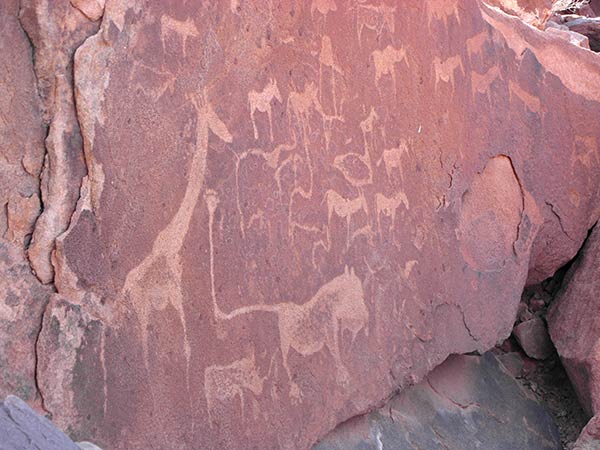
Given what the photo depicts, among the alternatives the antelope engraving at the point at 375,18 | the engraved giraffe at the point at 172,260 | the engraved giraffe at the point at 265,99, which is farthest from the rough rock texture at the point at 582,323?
the engraved giraffe at the point at 172,260

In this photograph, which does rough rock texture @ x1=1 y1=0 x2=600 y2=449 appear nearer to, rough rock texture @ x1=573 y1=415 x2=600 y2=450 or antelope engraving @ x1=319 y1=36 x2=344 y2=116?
antelope engraving @ x1=319 y1=36 x2=344 y2=116

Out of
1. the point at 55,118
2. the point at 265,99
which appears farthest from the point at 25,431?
the point at 265,99

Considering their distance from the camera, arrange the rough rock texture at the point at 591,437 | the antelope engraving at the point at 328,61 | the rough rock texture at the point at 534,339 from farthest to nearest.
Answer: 1. the rough rock texture at the point at 534,339
2. the rough rock texture at the point at 591,437
3. the antelope engraving at the point at 328,61

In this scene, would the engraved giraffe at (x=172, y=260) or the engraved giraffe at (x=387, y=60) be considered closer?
the engraved giraffe at (x=172, y=260)

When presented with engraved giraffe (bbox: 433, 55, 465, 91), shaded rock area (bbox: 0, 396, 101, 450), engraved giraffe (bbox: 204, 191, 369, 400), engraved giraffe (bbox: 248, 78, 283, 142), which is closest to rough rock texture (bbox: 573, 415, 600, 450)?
engraved giraffe (bbox: 204, 191, 369, 400)

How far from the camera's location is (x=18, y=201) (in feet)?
6.45

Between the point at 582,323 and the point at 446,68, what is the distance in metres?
1.14

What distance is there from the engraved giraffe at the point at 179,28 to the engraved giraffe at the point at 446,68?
1.14 m

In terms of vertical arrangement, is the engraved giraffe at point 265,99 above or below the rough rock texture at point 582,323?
above

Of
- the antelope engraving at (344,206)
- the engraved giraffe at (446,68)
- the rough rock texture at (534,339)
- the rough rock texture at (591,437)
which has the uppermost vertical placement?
the engraved giraffe at (446,68)

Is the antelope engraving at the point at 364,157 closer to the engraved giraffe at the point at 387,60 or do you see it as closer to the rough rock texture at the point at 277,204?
the rough rock texture at the point at 277,204

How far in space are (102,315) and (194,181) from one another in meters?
0.41

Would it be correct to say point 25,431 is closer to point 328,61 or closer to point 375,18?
point 328,61

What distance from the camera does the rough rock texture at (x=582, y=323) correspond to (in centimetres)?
347
